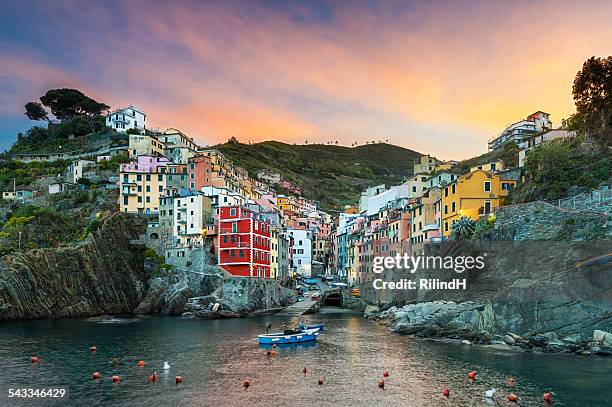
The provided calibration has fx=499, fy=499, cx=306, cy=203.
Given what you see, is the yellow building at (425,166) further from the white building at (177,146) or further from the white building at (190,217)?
the white building at (177,146)

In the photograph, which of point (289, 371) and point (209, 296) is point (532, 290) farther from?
point (209, 296)

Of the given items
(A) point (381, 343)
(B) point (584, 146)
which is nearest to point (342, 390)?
(A) point (381, 343)

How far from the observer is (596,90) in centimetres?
7719

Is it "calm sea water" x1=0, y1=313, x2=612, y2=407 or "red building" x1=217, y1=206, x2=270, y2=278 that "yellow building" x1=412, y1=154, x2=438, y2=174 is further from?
"calm sea water" x1=0, y1=313, x2=612, y2=407

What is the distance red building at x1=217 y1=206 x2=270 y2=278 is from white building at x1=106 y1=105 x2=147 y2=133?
71655 mm

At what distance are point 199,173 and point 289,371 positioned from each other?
7634 centimetres

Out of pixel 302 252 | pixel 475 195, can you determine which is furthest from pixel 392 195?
pixel 475 195

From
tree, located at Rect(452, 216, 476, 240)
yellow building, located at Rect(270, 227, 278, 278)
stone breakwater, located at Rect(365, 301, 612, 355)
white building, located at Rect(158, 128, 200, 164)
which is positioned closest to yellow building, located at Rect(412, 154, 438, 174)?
yellow building, located at Rect(270, 227, 278, 278)

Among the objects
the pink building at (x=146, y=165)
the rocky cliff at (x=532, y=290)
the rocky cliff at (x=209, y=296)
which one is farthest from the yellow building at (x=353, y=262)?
the pink building at (x=146, y=165)

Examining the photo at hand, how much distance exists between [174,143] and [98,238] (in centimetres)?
5225

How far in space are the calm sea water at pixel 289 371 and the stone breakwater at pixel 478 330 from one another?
7.72 feet

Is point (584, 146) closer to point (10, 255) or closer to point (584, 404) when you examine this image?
point (584, 404)

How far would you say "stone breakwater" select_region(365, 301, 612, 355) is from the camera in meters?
47.8

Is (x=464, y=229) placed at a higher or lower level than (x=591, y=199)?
lower
